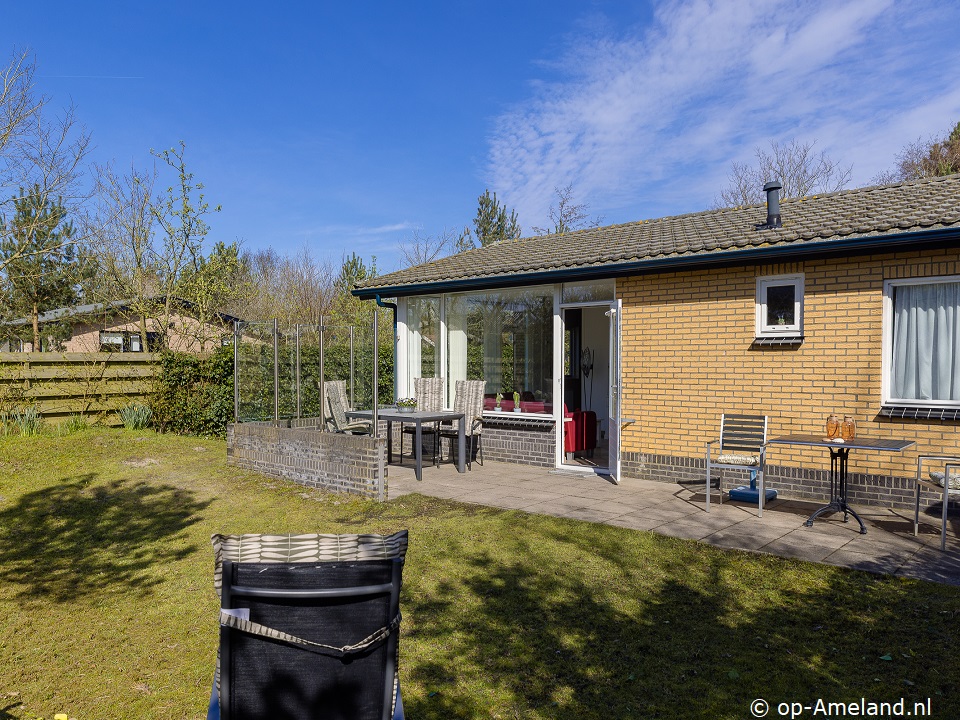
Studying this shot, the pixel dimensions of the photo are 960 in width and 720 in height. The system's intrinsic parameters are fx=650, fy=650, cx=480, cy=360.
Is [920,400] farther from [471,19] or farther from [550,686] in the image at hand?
A: [471,19]

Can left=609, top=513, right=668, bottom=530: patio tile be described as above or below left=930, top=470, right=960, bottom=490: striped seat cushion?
below

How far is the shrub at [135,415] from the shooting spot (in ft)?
41.1

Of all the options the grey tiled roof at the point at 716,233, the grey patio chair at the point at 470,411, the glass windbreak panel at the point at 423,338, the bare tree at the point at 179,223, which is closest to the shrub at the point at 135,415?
the bare tree at the point at 179,223

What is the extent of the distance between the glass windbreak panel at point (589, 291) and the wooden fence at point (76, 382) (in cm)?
864

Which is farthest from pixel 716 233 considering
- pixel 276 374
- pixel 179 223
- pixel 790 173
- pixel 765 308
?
pixel 790 173

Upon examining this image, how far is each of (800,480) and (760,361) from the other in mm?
1464

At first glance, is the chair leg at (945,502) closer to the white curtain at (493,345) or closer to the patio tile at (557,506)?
the patio tile at (557,506)

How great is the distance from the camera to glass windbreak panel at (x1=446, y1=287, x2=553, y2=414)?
33.2 ft

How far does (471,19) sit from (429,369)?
26.6ft

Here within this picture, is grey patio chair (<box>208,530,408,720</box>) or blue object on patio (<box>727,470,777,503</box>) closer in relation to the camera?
grey patio chair (<box>208,530,408,720</box>)

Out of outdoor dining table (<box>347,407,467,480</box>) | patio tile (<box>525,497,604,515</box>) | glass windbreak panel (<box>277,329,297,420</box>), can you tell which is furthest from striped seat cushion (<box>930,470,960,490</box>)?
glass windbreak panel (<box>277,329,297,420</box>)

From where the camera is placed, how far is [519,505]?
24.0ft

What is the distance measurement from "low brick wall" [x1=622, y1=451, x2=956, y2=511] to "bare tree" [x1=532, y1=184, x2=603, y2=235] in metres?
25.3

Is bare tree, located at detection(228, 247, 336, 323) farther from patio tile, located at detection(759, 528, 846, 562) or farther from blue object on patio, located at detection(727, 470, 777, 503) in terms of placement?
patio tile, located at detection(759, 528, 846, 562)
